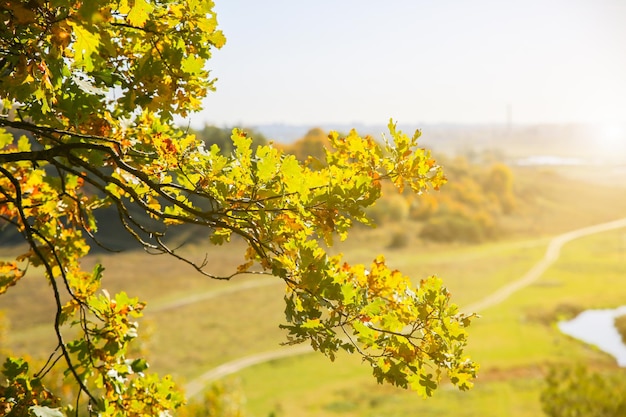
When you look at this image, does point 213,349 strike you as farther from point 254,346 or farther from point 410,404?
point 410,404

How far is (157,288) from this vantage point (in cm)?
5753

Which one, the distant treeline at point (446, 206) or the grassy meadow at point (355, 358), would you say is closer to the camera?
the grassy meadow at point (355, 358)

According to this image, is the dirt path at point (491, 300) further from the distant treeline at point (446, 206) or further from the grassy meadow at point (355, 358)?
the distant treeline at point (446, 206)

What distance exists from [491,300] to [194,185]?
185ft

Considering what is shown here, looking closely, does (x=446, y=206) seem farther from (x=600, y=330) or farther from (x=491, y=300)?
(x=600, y=330)

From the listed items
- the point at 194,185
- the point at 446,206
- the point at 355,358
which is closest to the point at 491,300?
the point at 355,358

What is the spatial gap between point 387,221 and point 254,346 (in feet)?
152

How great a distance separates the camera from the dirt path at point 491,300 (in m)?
37.4

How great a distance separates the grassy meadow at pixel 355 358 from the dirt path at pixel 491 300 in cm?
69

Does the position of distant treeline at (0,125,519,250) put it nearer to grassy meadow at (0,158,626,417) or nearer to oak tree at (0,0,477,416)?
grassy meadow at (0,158,626,417)

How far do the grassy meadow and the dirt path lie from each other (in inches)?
27.1

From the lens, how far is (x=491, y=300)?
57.7 meters

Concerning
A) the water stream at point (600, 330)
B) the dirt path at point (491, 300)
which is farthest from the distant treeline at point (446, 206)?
the water stream at point (600, 330)

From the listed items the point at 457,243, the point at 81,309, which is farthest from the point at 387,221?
the point at 81,309
